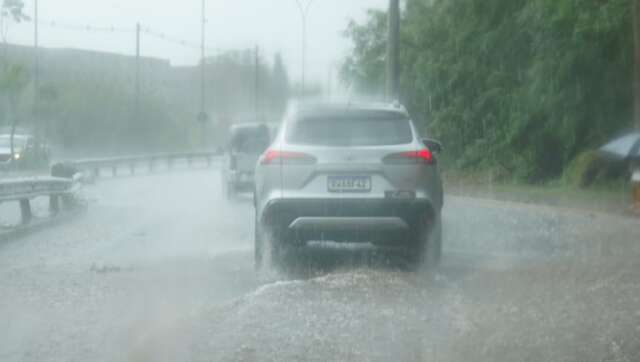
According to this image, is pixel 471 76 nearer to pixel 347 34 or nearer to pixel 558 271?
pixel 347 34

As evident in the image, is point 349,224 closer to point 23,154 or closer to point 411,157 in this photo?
point 411,157

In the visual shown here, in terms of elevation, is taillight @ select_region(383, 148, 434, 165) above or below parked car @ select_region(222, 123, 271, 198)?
above

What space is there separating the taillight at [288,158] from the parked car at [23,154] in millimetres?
29366

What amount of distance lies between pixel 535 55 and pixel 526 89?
1031mm

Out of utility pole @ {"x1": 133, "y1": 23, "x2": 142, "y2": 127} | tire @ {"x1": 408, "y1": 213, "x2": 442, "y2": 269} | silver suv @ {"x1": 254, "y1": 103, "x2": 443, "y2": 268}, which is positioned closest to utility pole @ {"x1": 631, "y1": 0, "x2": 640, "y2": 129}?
tire @ {"x1": 408, "y1": 213, "x2": 442, "y2": 269}

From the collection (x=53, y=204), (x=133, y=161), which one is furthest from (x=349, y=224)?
(x=133, y=161)

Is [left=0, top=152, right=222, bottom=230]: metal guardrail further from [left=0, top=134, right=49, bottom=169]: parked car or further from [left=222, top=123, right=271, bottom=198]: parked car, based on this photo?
[left=0, top=134, right=49, bottom=169]: parked car

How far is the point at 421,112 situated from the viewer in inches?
1436

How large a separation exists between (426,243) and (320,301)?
232cm

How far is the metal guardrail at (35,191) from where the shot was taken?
17877 mm

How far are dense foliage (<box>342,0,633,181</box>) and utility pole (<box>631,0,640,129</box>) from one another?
1.14m

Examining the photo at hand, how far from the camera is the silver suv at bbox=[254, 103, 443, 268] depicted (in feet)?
36.2

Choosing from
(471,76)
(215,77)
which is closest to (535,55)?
(471,76)

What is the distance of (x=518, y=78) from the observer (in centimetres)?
3244
